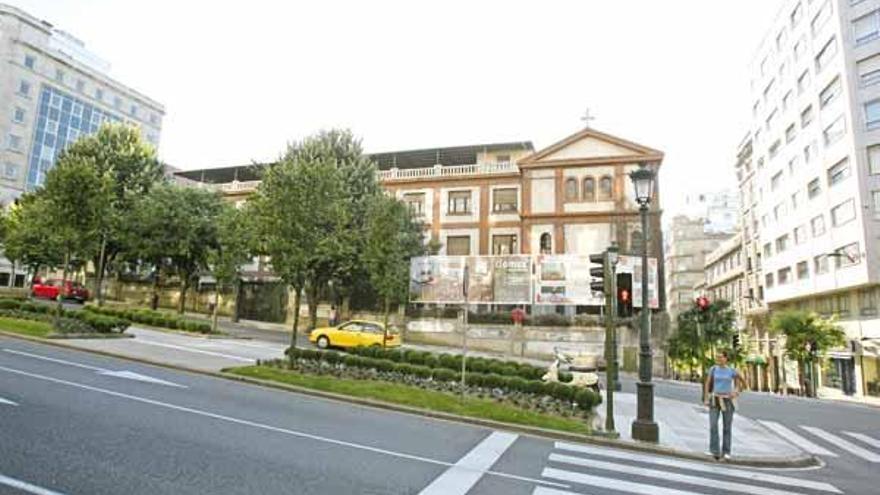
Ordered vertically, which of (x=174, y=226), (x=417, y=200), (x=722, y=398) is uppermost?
(x=417, y=200)

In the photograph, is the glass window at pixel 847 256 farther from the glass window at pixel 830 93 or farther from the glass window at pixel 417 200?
the glass window at pixel 417 200

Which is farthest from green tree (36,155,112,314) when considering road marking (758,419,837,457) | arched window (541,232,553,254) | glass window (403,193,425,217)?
arched window (541,232,553,254)

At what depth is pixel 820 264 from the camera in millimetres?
37406

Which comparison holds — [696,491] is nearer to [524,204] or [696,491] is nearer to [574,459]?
[574,459]

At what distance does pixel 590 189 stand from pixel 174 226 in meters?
28.5

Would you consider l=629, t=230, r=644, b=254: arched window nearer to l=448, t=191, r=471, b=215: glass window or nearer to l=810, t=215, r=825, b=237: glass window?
l=448, t=191, r=471, b=215: glass window

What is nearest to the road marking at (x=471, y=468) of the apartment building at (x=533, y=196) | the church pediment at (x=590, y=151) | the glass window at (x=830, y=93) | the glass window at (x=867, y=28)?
the apartment building at (x=533, y=196)

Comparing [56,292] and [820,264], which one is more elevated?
[820,264]

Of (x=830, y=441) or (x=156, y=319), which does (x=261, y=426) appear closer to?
(x=830, y=441)

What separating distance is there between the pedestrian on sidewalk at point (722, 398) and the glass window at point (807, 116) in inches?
1522

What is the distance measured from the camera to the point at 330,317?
1427 inches

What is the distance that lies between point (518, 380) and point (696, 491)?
6343 mm

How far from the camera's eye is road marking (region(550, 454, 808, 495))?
281 inches

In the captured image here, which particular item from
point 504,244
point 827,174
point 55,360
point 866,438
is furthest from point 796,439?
point 827,174
